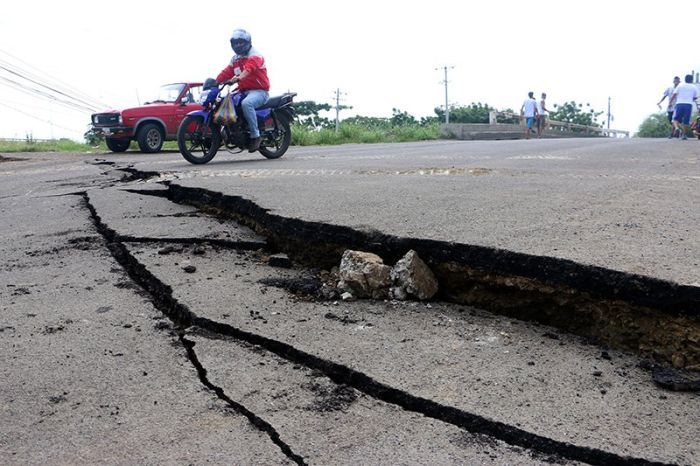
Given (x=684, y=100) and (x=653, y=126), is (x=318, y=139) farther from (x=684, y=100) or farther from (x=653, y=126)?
(x=653, y=126)

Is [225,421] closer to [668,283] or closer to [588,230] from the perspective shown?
[668,283]

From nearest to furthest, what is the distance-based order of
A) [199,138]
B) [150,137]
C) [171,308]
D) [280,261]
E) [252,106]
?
[171,308] → [280,261] → [252,106] → [199,138] → [150,137]

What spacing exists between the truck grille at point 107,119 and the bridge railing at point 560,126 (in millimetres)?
21782

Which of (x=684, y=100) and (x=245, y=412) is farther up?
(x=684, y=100)

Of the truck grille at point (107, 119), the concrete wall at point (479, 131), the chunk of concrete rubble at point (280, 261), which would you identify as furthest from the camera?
the concrete wall at point (479, 131)

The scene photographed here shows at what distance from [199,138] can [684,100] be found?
48.7 ft

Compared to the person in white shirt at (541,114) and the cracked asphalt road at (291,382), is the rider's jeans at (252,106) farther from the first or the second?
the person in white shirt at (541,114)

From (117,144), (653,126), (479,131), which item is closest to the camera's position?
(117,144)

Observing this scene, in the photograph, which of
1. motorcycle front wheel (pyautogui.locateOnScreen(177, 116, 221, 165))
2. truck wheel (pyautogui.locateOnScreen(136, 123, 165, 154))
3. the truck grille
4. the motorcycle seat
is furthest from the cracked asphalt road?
the truck grille

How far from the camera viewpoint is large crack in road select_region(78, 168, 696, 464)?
2.04m

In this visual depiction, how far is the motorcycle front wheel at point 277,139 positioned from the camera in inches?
423

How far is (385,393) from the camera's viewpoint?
241 cm

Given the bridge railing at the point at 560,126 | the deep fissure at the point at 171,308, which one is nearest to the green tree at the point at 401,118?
the bridge railing at the point at 560,126

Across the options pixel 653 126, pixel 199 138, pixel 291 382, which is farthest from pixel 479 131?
pixel 653 126
